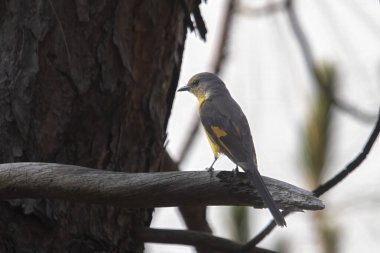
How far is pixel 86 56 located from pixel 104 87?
0.52 ft

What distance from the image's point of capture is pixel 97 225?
137 inches

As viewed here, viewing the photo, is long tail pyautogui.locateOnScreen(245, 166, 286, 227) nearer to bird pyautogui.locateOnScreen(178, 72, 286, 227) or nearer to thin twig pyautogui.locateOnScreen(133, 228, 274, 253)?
bird pyautogui.locateOnScreen(178, 72, 286, 227)

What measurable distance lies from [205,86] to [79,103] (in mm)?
1758

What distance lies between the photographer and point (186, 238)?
3.62 m

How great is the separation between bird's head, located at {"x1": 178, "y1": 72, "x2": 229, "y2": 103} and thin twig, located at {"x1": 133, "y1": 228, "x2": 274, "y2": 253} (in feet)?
4.55

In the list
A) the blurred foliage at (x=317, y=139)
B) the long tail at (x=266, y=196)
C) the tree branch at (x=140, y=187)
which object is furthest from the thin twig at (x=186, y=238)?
the blurred foliage at (x=317, y=139)

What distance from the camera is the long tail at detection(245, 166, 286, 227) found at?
2.69m

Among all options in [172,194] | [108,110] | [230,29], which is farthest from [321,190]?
[230,29]

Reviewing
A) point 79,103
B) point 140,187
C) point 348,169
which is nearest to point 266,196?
point 140,187

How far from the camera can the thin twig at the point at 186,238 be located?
357cm

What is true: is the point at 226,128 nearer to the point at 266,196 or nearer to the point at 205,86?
the point at 205,86

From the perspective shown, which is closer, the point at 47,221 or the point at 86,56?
the point at 47,221

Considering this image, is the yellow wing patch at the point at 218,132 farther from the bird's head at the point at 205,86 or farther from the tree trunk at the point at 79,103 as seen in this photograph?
the bird's head at the point at 205,86

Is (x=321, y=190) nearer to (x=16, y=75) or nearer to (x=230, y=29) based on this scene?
(x=16, y=75)
